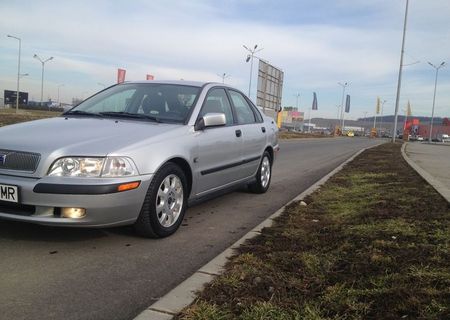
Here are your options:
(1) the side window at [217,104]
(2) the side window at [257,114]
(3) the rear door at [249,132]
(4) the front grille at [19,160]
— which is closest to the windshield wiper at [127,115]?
(1) the side window at [217,104]

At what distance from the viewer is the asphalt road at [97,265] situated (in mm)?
3068

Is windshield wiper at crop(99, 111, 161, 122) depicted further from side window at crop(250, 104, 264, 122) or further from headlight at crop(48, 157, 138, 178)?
side window at crop(250, 104, 264, 122)

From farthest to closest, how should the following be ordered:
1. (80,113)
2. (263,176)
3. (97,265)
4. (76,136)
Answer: (263,176) → (80,113) → (76,136) → (97,265)

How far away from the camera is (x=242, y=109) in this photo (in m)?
6.67

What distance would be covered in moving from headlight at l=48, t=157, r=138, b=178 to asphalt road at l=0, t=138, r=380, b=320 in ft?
2.31

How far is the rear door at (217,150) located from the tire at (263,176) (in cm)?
103

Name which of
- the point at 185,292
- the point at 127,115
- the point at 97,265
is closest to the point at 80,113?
the point at 127,115

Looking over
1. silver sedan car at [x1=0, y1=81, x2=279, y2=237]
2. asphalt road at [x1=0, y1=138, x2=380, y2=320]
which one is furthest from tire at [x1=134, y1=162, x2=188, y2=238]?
asphalt road at [x1=0, y1=138, x2=380, y2=320]

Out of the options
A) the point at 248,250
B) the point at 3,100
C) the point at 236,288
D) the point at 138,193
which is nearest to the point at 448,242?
the point at 248,250

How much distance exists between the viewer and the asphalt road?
3.07 m

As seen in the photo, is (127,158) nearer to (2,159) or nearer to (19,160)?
(19,160)

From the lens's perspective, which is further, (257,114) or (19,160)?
(257,114)

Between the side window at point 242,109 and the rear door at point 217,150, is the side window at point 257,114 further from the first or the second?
the rear door at point 217,150

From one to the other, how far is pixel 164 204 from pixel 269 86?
100 ft
